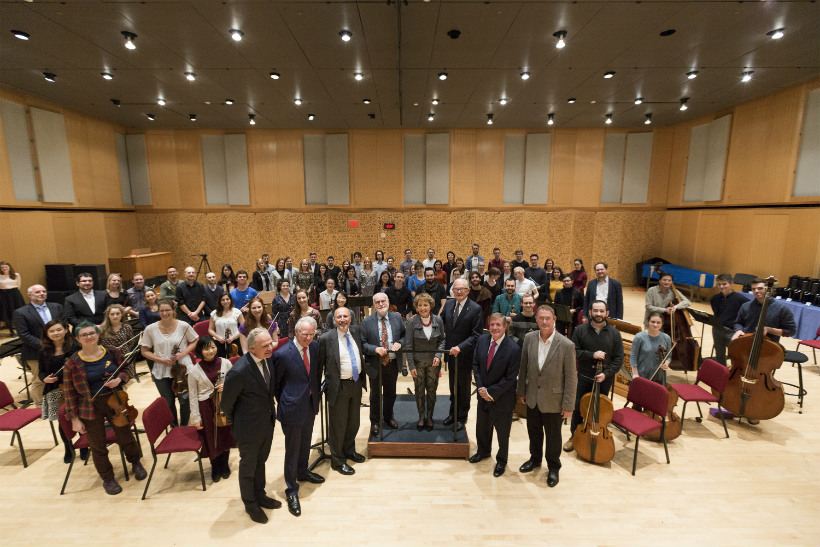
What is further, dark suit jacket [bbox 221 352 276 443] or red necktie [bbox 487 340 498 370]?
red necktie [bbox 487 340 498 370]

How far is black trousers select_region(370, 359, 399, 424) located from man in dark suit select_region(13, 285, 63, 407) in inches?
159

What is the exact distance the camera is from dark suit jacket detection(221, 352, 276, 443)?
9.13 ft

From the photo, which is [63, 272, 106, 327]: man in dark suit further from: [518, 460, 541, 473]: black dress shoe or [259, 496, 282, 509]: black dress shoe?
[518, 460, 541, 473]: black dress shoe

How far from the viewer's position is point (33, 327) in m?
4.50

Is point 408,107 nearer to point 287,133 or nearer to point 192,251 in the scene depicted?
point 287,133

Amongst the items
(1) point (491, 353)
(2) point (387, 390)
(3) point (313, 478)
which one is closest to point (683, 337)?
(1) point (491, 353)

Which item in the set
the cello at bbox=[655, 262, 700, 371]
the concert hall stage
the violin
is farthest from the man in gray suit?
the cello at bbox=[655, 262, 700, 371]

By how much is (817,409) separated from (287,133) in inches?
555

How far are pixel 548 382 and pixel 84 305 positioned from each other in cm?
631

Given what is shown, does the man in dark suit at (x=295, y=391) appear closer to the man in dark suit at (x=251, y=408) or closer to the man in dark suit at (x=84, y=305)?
the man in dark suit at (x=251, y=408)

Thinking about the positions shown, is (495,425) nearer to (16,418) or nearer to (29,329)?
(16,418)

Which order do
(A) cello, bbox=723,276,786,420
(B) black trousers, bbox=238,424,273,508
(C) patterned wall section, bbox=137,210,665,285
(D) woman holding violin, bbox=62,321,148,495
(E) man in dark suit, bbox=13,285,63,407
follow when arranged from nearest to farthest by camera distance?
(B) black trousers, bbox=238,424,273,508, (D) woman holding violin, bbox=62,321,148,495, (A) cello, bbox=723,276,786,420, (E) man in dark suit, bbox=13,285,63,407, (C) patterned wall section, bbox=137,210,665,285

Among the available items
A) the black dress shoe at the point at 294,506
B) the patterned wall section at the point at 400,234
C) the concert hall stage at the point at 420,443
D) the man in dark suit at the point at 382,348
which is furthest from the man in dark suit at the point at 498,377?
the patterned wall section at the point at 400,234

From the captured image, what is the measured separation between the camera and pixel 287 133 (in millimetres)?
12258
